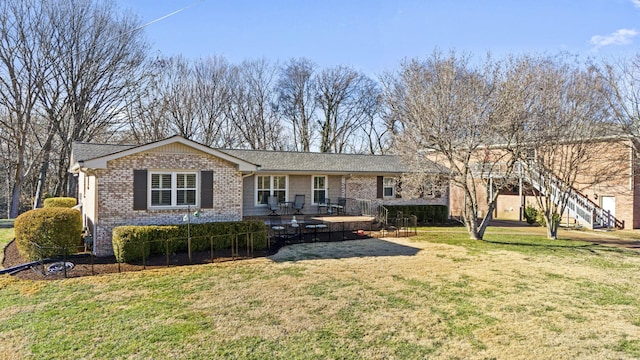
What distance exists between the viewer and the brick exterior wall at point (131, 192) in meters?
11.3

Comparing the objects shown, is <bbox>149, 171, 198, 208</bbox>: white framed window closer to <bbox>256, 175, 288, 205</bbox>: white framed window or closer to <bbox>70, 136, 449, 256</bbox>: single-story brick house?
<bbox>70, 136, 449, 256</bbox>: single-story brick house

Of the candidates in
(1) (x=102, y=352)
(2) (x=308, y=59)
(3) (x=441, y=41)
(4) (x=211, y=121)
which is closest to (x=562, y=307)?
(1) (x=102, y=352)

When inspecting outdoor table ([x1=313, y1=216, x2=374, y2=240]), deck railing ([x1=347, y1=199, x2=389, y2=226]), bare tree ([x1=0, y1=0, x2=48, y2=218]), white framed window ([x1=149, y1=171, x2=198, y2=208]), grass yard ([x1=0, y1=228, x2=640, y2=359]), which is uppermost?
bare tree ([x1=0, y1=0, x2=48, y2=218])

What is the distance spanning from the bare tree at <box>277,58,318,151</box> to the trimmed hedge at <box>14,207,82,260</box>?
2983 centimetres

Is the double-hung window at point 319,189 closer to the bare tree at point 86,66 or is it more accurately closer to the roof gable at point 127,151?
the roof gable at point 127,151

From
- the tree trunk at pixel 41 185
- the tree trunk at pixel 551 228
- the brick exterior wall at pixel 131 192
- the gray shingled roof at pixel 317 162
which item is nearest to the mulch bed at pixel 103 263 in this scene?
the brick exterior wall at pixel 131 192

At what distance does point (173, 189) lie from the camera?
12227 mm

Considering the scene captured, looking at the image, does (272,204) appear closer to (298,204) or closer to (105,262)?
(298,204)

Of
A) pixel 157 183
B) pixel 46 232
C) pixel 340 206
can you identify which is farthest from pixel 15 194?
pixel 340 206

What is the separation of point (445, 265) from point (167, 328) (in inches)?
293

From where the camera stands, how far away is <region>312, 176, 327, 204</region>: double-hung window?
65.5 feet

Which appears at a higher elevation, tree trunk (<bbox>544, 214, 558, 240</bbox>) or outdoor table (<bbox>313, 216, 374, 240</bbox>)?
outdoor table (<bbox>313, 216, 374, 240</bbox>)

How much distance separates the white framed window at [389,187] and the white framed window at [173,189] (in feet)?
38.6

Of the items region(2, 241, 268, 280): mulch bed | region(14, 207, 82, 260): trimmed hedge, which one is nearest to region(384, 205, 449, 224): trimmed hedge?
region(2, 241, 268, 280): mulch bed
